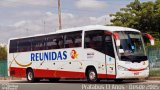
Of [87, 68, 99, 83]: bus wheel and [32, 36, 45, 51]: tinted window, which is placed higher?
[32, 36, 45, 51]: tinted window

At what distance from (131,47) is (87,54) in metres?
2.96

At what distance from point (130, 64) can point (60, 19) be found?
21345mm

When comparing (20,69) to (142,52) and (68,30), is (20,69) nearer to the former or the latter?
(68,30)

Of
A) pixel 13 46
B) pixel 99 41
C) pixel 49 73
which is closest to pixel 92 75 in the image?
pixel 99 41

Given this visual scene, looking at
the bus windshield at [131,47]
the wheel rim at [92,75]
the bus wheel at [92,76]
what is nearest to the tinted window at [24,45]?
the bus wheel at [92,76]

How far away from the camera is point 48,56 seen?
30.5m

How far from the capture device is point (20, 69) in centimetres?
3409

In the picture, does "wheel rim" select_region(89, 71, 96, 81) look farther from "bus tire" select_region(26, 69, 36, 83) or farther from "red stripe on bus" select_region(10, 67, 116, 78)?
"bus tire" select_region(26, 69, 36, 83)

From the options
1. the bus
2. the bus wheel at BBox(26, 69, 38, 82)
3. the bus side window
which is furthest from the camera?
the bus wheel at BBox(26, 69, 38, 82)

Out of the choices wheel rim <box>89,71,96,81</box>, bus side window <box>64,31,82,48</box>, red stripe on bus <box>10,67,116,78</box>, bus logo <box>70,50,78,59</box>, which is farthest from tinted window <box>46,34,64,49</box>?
wheel rim <box>89,71,96,81</box>

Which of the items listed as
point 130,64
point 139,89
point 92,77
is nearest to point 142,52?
point 130,64

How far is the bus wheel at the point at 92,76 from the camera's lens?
2591 centimetres

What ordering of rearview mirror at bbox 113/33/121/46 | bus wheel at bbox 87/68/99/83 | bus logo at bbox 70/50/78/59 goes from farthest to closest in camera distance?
bus logo at bbox 70/50/78/59 → bus wheel at bbox 87/68/99/83 → rearview mirror at bbox 113/33/121/46

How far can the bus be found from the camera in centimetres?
2456
